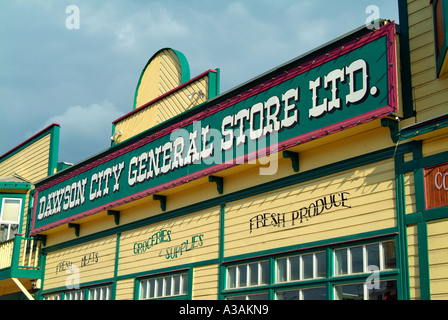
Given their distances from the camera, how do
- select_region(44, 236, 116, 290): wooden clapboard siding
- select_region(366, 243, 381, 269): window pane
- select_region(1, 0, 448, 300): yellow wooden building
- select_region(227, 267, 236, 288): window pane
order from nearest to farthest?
select_region(1, 0, 448, 300): yellow wooden building
select_region(366, 243, 381, 269): window pane
select_region(227, 267, 236, 288): window pane
select_region(44, 236, 116, 290): wooden clapboard siding

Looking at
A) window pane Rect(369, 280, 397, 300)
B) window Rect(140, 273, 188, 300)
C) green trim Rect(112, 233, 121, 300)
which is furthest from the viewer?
green trim Rect(112, 233, 121, 300)

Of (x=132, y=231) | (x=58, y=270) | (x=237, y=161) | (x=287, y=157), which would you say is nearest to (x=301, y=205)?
(x=287, y=157)

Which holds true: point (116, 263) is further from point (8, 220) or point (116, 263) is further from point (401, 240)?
point (401, 240)

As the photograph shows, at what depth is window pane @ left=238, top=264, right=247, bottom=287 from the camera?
1266 cm

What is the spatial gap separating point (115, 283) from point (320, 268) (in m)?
7.51

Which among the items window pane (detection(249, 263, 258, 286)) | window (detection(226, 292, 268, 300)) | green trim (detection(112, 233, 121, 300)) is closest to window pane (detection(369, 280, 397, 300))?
window (detection(226, 292, 268, 300))

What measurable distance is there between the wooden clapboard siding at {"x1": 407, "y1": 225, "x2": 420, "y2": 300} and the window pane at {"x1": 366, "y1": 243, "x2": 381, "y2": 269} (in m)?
0.63

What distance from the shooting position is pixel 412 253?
372 inches

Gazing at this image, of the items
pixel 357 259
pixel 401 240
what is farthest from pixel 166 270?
pixel 401 240

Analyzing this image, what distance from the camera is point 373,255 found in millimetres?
10094

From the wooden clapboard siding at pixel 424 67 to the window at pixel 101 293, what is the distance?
10.5 meters

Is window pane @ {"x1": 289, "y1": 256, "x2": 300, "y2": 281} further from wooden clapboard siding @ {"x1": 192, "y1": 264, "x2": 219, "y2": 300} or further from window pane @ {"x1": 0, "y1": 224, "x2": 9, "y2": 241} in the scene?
window pane @ {"x1": 0, "y1": 224, "x2": 9, "y2": 241}

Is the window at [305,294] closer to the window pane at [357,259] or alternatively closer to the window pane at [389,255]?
the window pane at [357,259]

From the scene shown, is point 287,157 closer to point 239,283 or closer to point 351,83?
point 351,83
